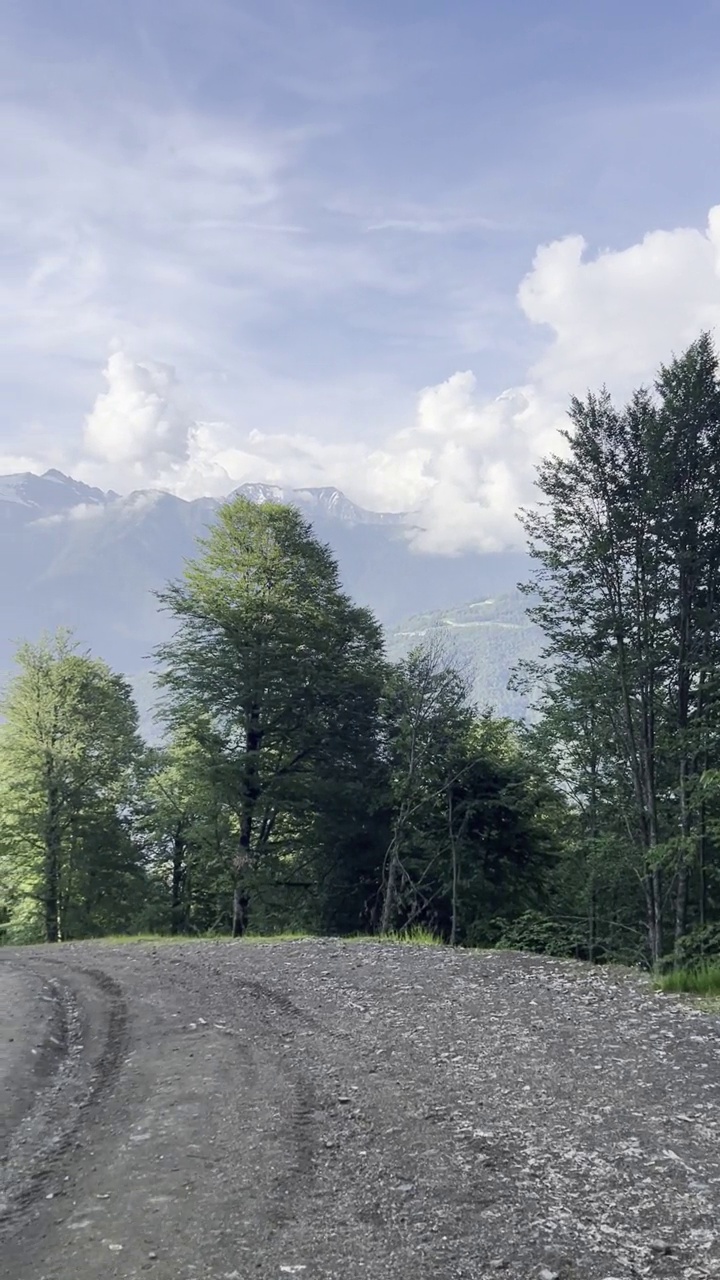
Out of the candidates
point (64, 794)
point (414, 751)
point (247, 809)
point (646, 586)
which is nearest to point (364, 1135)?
point (646, 586)

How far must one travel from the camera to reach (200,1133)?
6.03 m

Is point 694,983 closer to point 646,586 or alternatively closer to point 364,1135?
point 364,1135

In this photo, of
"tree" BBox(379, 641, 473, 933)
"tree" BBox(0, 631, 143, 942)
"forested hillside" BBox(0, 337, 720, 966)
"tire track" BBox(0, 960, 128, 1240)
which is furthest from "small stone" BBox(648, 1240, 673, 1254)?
"tree" BBox(0, 631, 143, 942)

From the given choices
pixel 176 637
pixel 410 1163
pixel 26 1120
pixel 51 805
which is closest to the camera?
pixel 410 1163

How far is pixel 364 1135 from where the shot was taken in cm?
594

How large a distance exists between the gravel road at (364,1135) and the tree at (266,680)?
716 inches

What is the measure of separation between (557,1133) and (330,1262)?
7.68ft

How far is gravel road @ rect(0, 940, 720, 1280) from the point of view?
4.43m

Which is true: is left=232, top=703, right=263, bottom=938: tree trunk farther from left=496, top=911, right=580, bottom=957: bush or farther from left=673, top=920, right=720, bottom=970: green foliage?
left=673, top=920, right=720, bottom=970: green foliage

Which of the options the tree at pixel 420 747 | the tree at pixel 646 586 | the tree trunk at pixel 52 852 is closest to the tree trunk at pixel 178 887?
the tree trunk at pixel 52 852

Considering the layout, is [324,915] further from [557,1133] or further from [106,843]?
[557,1133]

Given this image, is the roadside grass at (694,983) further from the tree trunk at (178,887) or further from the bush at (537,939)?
the tree trunk at (178,887)

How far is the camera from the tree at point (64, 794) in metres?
38.2

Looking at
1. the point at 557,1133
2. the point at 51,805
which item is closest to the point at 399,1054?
the point at 557,1133
